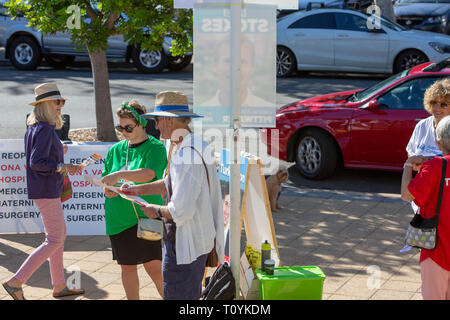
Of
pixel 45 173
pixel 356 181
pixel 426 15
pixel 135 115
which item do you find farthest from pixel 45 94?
pixel 426 15

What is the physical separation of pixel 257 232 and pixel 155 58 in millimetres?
13509

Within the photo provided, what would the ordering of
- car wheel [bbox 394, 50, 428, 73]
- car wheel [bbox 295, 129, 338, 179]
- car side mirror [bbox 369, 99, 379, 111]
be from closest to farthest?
1. car side mirror [bbox 369, 99, 379, 111]
2. car wheel [bbox 295, 129, 338, 179]
3. car wheel [bbox 394, 50, 428, 73]

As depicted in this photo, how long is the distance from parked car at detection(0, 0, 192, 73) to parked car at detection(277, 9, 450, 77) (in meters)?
2.90

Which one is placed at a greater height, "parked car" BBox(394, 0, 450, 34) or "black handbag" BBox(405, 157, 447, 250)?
"parked car" BBox(394, 0, 450, 34)

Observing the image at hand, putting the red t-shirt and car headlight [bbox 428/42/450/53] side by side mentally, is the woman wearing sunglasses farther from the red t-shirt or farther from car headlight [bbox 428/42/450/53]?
car headlight [bbox 428/42/450/53]

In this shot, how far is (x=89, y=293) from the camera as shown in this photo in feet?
19.6

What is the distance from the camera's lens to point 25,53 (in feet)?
63.2

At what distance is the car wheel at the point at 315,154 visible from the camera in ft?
32.7

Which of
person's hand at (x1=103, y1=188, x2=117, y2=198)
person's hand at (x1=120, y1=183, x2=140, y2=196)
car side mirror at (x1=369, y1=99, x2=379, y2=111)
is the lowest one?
person's hand at (x1=103, y1=188, x2=117, y2=198)

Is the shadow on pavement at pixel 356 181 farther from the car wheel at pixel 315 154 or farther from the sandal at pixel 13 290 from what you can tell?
the sandal at pixel 13 290

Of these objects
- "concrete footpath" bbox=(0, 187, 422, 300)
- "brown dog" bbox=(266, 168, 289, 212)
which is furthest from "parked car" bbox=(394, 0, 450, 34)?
"brown dog" bbox=(266, 168, 289, 212)

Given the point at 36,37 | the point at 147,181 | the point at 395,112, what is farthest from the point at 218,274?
the point at 36,37

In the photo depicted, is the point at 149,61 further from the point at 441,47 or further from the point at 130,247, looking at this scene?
the point at 130,247

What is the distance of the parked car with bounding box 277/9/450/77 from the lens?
1703cm
